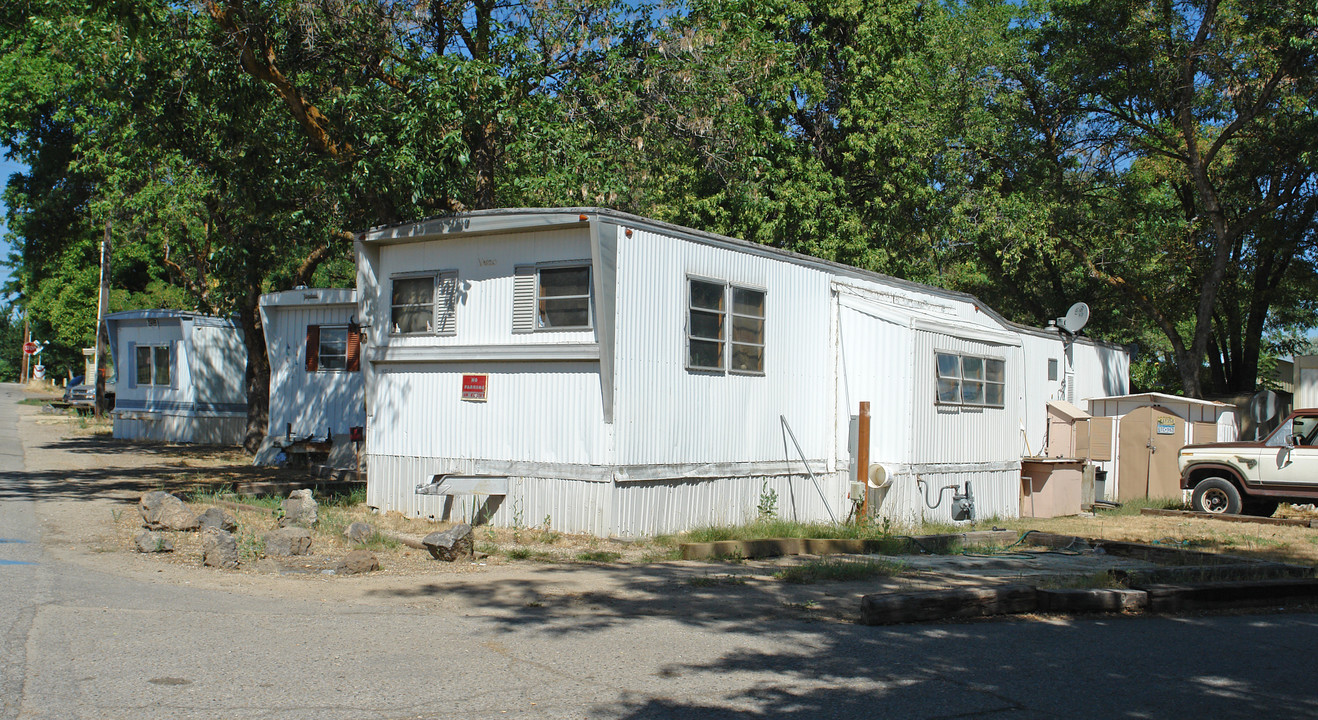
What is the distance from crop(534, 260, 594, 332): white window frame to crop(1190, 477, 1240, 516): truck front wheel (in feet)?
36.1

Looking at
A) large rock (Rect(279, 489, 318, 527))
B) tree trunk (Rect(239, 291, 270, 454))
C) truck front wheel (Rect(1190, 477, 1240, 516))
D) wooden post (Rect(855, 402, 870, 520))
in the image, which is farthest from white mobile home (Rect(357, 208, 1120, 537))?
tree trunk (Rect(239, 291, 270, 454))

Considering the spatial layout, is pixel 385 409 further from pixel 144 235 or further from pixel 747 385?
pixel 144 235

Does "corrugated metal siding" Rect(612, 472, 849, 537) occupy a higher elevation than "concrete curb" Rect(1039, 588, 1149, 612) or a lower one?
higher

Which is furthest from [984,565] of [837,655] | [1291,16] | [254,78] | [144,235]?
[144,235]

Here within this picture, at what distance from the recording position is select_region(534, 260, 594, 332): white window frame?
11711mm

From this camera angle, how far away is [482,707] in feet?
17.4

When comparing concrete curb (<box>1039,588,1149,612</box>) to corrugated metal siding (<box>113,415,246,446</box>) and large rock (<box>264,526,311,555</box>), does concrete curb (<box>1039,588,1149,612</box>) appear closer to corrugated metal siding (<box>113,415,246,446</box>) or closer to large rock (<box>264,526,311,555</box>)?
large rock (<box>264,526,311,555</box>)

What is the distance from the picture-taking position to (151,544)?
992 cm

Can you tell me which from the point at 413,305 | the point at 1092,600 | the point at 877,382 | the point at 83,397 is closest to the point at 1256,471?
the point at 877,382

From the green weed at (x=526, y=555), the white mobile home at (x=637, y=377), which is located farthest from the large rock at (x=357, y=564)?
the white mobile home at (x=637, y=377)

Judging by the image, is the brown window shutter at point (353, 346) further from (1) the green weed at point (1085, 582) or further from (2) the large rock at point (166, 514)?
(1) the green weed at point (1085, 582)

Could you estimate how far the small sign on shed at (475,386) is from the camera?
12516mm

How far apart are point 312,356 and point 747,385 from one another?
985 centimetres

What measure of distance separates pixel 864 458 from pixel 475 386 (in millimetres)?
5284
